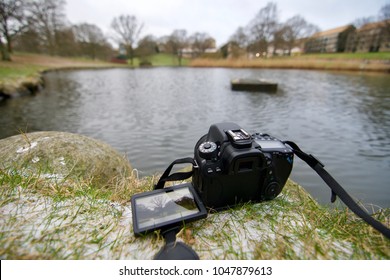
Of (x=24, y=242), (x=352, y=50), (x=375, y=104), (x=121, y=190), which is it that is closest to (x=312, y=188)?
(x=121, y=190)

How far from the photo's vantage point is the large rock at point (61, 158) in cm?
243

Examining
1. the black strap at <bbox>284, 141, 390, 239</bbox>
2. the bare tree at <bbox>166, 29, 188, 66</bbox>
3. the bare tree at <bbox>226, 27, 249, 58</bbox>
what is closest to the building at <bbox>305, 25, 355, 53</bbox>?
the bare tree at <bbox>226, 27, 249, 58</bbox>

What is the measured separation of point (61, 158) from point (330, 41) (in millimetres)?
87564

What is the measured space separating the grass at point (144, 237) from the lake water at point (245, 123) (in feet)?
5.97

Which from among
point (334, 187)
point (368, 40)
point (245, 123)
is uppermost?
point (368, 40)

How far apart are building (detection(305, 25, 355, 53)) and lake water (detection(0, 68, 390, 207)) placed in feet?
212

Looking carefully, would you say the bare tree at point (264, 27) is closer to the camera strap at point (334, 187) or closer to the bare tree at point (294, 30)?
the bare tree at point (294, 30)

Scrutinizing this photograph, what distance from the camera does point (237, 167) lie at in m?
1.50

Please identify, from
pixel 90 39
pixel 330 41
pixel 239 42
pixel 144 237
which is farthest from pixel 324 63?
pixel 330 41

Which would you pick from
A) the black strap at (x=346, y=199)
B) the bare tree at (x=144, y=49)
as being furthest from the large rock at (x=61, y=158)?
the bare tree at (x=144, y=49)

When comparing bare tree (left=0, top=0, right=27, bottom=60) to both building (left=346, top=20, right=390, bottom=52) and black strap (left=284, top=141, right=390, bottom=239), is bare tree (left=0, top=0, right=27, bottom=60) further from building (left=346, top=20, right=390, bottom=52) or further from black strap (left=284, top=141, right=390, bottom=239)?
building (left=346, top=20, right=390, bottom=52)

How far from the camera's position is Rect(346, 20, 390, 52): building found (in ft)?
144

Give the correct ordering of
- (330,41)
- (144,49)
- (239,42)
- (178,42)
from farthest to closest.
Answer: (330,41), (178,42), (239,42), (144,49)

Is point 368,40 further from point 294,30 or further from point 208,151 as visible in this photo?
point 208,151
